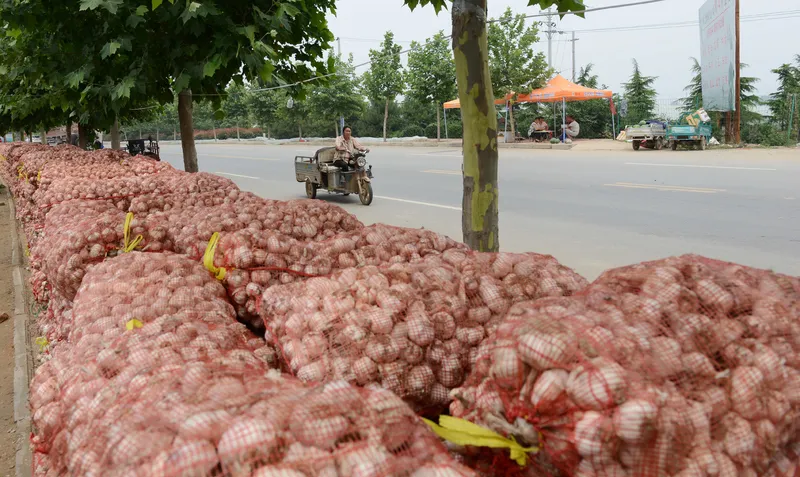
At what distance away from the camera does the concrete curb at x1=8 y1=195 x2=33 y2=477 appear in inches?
144

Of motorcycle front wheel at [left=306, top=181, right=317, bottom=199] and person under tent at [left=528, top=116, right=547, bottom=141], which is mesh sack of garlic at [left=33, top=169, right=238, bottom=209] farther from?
person under tent at [left=528, top=116, right=547, bottom=141]

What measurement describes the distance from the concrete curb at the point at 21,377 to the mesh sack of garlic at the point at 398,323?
6.33ft

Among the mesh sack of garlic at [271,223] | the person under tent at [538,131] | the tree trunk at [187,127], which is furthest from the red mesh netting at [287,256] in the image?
the person under tent at [538,131]

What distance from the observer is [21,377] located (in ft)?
15.7

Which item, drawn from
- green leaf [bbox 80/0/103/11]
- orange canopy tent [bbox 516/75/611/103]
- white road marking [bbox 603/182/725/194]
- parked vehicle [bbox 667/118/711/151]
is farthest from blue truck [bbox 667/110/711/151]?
green leaf [bbox 80/0/103/11]

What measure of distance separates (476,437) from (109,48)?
19.0 ft

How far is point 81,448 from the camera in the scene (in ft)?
4.63

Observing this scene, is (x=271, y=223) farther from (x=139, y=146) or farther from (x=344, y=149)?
(x=139, y=146)

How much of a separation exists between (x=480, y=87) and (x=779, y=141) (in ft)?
88.3

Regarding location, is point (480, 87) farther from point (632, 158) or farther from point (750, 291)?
point (632, 158)

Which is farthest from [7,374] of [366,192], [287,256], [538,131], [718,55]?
[538,131]

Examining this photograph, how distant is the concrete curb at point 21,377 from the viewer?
367cm

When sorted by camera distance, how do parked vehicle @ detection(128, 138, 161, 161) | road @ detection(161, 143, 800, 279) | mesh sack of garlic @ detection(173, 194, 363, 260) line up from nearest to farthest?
mesh sack of garlic @ detection(173, 194, 363, 260) → road @ detection(161, 143, 800, 279) → parked vehicle @ detection(128, 138, 161, 161)

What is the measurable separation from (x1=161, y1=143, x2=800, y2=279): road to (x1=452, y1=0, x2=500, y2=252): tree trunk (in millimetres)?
3456
